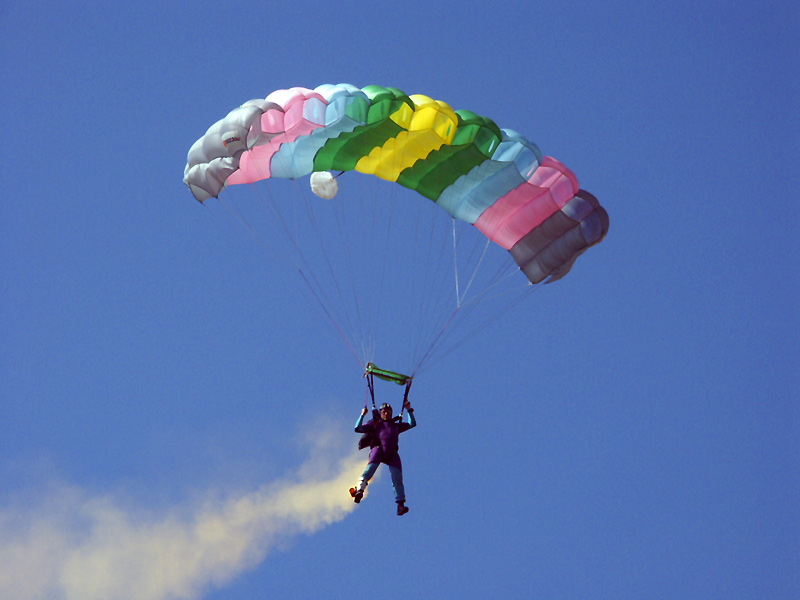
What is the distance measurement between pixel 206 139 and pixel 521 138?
4.20 m

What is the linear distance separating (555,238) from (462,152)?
2073mm

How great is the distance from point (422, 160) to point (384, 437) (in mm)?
3804

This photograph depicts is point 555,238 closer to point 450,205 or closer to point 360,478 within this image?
point 450,205

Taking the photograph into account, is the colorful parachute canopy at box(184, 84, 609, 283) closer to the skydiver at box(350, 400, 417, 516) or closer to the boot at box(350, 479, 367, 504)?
the skydiver at box(350, 400, 417, 516)

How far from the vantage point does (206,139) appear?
1666 centimetres

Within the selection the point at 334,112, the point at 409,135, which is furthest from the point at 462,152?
the point at 334,112

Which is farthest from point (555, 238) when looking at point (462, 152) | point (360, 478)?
point (360, 478)

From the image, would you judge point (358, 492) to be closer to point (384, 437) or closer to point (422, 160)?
point (384, 437)

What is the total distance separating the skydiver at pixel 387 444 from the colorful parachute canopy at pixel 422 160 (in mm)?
3079

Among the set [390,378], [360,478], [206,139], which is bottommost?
[360,478]

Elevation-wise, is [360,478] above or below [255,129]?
below

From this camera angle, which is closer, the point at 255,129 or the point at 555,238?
the point at 255,129

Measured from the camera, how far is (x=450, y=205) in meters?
18.1

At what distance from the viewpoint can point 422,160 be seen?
1734 cm
